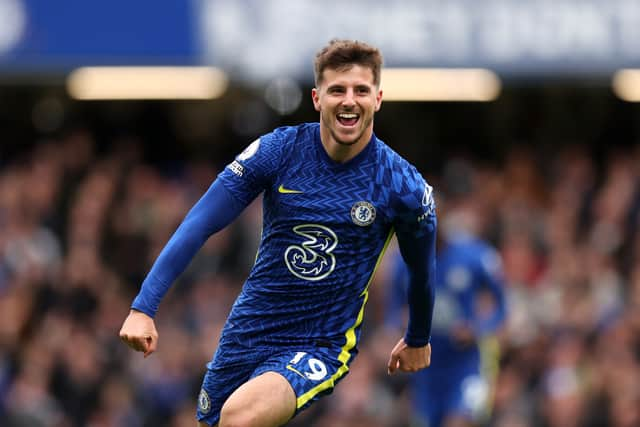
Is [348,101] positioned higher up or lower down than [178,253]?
higher up

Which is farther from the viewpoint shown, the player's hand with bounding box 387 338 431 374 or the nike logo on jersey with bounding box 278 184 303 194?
the player's hand with bounding box 387 338 431 374

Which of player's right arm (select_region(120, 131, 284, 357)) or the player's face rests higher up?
the player's face

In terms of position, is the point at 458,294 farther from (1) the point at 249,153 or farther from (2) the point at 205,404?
(1) the point at 249,153

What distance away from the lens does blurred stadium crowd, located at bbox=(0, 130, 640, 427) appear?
12258 millimetres

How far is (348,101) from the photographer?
235 inches

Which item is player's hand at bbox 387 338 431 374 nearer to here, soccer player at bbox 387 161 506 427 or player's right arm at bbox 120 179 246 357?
player's right arm at bbox 120 179 246 357

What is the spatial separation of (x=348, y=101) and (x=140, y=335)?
4.51 ft

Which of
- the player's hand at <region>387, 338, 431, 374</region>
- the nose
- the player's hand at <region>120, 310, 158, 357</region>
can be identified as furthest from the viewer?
the player's hand at <region>387, 338, 431, 374</region>

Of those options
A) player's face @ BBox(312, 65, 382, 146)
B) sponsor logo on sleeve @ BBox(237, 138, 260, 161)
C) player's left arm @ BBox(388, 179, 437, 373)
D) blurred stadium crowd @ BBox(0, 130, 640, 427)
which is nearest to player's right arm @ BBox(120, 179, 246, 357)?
sponsor logo on sleeve @ BBox(237, 138, 260, 161)

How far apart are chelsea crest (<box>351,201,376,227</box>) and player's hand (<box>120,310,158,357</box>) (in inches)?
42.1

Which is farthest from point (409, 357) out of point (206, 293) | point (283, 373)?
point (206, 293)

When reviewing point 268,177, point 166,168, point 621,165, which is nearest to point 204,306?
point 166,168

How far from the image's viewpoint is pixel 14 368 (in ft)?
42.7

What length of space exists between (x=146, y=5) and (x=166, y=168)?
2.28m
